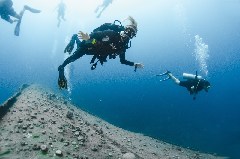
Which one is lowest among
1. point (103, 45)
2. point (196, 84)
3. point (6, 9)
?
point (103, 45)

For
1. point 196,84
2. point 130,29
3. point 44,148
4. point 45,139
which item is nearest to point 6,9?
point 45,139

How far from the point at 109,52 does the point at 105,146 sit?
2.78 metres

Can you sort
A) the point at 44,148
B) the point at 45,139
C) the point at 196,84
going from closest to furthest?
the point at 44,148 → the point at 45,139 → the point at 196,84

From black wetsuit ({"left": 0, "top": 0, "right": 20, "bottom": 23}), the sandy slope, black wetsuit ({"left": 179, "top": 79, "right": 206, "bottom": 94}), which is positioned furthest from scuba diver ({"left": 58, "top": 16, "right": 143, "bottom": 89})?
black wetsuit ({"left": 179, "top": 79, "right": 206, "bottom": 94})

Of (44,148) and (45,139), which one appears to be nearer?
(44,148)

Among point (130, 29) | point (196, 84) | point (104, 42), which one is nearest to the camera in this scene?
point (104, 42)

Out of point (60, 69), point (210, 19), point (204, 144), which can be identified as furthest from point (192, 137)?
point (210, 19)

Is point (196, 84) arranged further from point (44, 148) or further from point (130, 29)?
point (44, 148)

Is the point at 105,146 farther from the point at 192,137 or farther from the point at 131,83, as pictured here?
the point at 131,83

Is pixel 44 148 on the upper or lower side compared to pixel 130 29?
lower

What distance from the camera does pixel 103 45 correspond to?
17.9 feet

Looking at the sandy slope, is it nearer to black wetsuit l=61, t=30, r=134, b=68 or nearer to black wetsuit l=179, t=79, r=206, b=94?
black wetsuit l=61, t=30, r=134, b=68

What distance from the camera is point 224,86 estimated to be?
109 metres

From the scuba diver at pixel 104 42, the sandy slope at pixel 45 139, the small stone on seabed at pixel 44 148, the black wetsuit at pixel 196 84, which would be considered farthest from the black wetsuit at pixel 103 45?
the black wetsuit at pixel 196 84
